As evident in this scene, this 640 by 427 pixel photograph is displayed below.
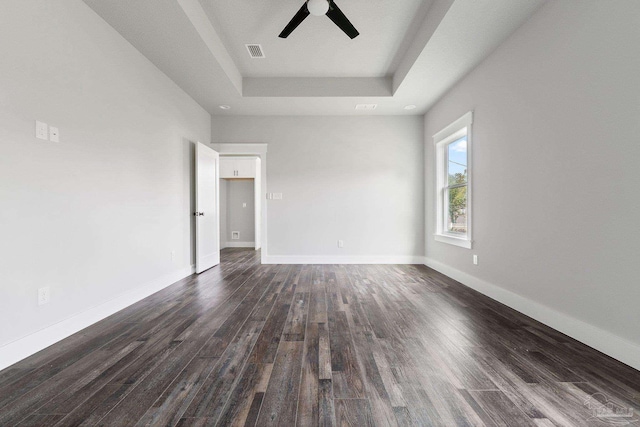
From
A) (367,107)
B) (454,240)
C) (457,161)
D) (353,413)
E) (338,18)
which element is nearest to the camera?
(353,413)

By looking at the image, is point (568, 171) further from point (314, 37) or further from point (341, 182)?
point (341, 182)

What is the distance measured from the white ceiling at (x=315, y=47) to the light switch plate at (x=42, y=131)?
116cm

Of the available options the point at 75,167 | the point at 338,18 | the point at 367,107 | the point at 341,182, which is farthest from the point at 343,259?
the point at 75,167

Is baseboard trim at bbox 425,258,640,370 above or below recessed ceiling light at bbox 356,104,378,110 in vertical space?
below

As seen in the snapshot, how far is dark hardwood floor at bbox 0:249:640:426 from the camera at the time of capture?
1.17 m

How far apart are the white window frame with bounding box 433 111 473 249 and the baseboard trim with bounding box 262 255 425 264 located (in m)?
0.72

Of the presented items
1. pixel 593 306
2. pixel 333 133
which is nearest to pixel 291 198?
pixel 333 133

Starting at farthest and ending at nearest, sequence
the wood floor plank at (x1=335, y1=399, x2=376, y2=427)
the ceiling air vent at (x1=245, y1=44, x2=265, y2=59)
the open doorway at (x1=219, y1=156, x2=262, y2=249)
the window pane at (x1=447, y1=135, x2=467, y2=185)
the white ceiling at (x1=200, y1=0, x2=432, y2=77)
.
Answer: the open doorway at (x1=219, y1=156, x2=262, y2=249) → the window pane at (x1=447, y1=135, x2=467, y2=185) → the ceiling air vent at (x1=245, y1=44, x2=265, y2=59) → the white ceiling at (x1=200, y1=0, x2=432, y2=77) → the wood floor plank at (x1=335, y1=399, x2=376, y2=427)

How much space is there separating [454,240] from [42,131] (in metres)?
4.28

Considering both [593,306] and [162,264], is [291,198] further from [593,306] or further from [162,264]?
[593,306]

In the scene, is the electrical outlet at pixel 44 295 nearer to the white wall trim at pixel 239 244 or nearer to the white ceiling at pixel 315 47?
the white ceiling at pixel 315 47

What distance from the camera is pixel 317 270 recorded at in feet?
13.8

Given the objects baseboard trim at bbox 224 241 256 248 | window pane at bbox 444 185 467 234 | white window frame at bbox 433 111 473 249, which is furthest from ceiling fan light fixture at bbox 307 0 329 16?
baseboard trim at bbox 224 241 256 248

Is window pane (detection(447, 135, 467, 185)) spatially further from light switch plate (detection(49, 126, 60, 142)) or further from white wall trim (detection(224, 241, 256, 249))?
white wall trim (detection(224, 241, 256, 249))
